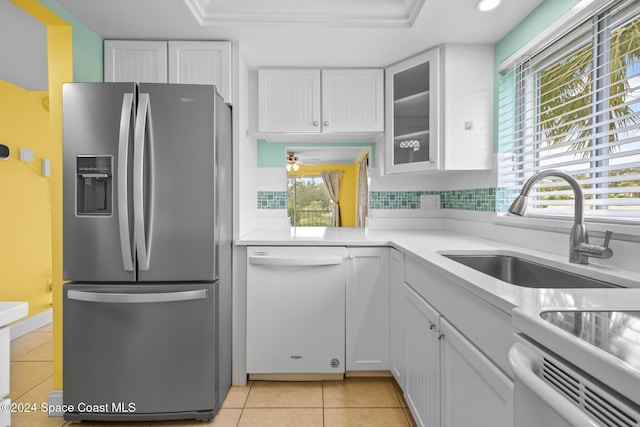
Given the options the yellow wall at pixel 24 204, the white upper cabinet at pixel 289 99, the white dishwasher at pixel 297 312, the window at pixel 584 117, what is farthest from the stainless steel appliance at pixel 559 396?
the yellow wall at pixel 24 204

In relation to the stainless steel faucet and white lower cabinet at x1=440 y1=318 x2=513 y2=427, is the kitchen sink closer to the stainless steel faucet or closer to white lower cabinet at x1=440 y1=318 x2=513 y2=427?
the stainless steel faucet

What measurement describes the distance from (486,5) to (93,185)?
2247 millimetres

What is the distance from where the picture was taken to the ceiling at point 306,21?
5.87 feet

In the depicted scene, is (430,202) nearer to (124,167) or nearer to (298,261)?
(298,261)

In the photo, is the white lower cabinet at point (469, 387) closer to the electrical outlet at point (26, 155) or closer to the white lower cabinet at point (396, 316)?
the white lower cabinet at point (396, 316)

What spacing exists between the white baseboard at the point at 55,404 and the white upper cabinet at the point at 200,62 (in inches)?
76.5

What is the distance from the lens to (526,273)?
155cm

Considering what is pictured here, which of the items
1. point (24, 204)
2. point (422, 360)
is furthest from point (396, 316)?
point (24, 204)

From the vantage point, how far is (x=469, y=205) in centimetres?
240

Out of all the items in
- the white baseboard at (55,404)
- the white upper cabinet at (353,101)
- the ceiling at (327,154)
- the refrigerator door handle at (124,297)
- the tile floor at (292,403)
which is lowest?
the tile floor at (292,403)

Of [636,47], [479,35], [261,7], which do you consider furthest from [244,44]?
[636,47]

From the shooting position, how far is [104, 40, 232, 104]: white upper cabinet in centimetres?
210

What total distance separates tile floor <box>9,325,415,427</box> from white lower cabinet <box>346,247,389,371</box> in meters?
0.15

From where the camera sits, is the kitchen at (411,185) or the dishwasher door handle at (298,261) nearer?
the kitchen at (411,185)
